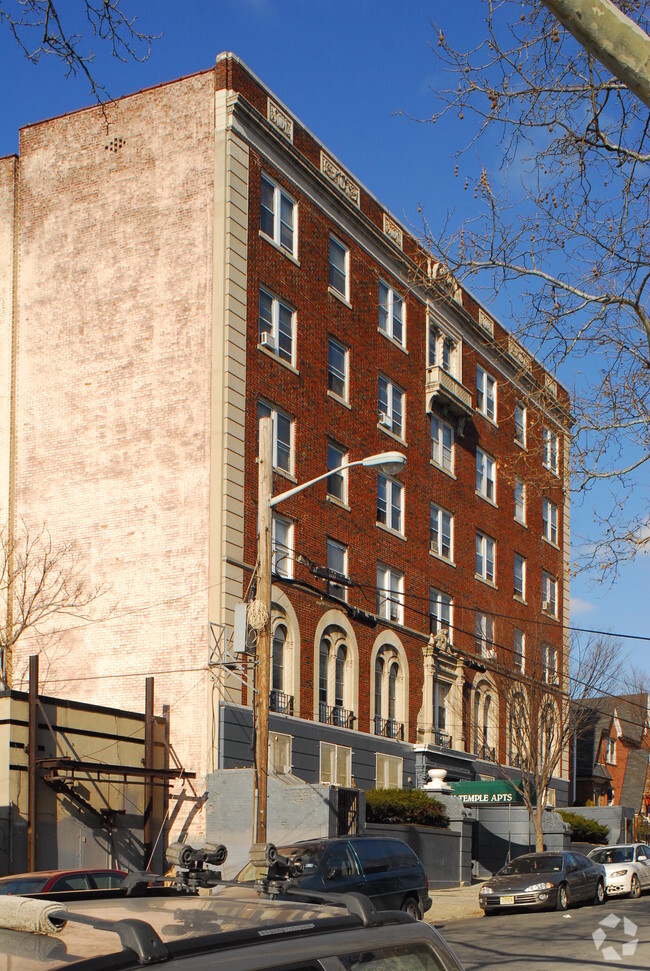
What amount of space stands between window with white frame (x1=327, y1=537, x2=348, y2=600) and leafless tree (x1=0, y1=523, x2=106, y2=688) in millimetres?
6975

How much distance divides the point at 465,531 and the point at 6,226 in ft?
64.0

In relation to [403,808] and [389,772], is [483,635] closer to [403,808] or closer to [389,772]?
[389,772]

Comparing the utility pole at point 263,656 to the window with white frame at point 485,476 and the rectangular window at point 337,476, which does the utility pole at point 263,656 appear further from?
the window with white frame at point 485,476

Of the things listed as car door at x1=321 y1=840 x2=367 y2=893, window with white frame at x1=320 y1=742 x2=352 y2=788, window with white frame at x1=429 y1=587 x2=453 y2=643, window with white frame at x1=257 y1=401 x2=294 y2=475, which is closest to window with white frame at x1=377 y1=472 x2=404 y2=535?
window with white frame at x1=429 y1=587 x2=453 y2=643

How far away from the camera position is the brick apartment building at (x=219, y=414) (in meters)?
30.2

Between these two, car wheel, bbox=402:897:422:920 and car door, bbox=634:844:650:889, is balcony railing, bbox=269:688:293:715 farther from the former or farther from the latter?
car wheel, bbox=402:897:422:920

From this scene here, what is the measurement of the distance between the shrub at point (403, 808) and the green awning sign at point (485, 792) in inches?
103

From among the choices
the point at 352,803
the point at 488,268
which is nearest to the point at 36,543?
the point at 352,803

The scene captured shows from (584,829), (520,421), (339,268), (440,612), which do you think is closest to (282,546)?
(339,268)

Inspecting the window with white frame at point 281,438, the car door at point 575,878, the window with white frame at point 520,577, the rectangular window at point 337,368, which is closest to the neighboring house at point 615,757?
the window with white frame at point 520,577

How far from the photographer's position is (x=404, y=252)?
40.7 metres

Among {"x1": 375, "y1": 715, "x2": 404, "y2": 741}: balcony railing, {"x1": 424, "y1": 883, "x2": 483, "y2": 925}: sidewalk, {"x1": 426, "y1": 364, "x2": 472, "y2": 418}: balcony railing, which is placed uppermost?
{"x1": 426, "y1": 364, "x2": 472, "y2": 418}: balcony railing

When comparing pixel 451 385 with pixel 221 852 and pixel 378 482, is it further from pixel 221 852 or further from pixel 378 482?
pixel 221 852

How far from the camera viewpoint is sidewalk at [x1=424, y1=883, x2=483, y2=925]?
80.5ft
